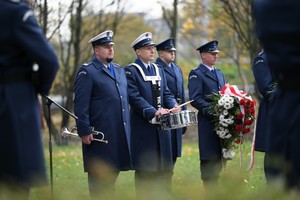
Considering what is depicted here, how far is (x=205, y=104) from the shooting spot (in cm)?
1090

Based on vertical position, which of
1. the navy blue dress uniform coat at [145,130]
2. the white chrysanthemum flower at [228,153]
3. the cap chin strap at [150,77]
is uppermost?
the cap chin strap at [150,77]

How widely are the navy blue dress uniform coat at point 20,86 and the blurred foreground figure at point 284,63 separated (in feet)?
5.43

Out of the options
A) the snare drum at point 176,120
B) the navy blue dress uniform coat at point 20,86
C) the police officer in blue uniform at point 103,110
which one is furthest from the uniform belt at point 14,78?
the snare drum at point 176,120

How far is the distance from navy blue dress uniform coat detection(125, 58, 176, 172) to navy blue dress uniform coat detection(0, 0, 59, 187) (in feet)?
13.1

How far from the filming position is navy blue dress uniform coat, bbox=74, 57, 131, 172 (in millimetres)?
9344

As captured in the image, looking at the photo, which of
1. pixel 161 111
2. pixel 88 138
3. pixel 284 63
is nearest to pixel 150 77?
pixel 161 111

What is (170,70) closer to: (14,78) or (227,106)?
(227,106)

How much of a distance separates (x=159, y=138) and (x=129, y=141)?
2.67ft

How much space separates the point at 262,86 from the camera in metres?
9.60

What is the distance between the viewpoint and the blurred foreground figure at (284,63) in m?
5.41

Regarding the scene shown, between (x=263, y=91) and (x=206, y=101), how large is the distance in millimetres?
1594

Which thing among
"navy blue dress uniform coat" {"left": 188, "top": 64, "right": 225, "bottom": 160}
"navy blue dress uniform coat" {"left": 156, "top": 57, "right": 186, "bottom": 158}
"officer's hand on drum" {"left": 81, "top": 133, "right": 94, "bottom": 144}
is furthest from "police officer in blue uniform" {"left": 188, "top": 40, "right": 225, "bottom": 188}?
"officer's hand on drum" {"left": 81, "top": 133, "right": 94, "bottom": 144}

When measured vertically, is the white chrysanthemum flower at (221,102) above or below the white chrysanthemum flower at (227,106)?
above

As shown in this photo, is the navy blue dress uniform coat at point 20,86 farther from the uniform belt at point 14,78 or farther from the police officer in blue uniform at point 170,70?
the police officer in blue uniform at point 170,70
